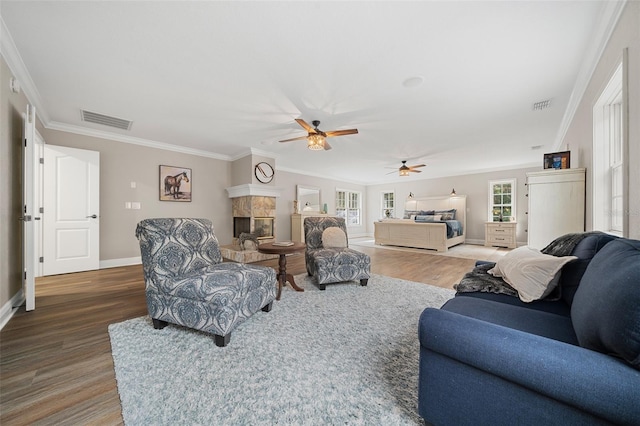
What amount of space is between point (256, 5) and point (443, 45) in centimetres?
159

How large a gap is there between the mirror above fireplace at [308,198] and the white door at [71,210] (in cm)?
468

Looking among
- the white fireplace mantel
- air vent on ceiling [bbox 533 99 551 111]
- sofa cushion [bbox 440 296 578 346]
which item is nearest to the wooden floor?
sofa cushion [bbox 440 296 578 346]

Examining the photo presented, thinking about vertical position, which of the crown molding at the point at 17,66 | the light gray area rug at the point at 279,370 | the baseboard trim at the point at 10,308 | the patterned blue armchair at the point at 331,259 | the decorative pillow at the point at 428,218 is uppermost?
the crown molding at the point at 17,66

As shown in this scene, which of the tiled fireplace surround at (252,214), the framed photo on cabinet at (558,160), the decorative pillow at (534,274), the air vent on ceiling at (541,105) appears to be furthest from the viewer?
the tiled fireplace surround at (252,214)

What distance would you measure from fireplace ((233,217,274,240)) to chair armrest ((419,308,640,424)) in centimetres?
468

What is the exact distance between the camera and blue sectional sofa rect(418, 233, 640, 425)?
0.70m

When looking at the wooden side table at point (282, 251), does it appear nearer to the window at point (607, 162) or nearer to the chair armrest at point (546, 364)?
the chair armrest at point (546, 364)

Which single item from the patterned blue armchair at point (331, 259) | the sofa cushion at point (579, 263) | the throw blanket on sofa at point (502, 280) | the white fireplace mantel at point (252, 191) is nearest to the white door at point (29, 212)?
the patterned blue armchair at point (331, 259)

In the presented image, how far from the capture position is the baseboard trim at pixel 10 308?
2.11 meters

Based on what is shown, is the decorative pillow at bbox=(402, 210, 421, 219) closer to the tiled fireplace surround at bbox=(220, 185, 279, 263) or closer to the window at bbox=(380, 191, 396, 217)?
the window at bbox=(380, 191, 396, 217)

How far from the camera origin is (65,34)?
1996 millimetres

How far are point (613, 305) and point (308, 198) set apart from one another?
738cm

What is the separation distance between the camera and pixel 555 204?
2803mm

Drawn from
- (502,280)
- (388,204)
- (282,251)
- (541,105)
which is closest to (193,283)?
(282,251)
